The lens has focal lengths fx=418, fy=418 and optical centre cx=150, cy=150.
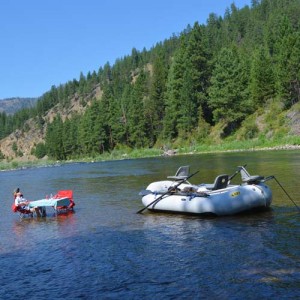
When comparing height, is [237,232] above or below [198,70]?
below

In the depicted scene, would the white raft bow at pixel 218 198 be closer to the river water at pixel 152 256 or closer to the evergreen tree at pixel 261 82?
the river water at pixel 152 256

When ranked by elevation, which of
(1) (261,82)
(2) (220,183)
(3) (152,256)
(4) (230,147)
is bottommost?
(3) (152,256)

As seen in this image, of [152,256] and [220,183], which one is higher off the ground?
[220,183]

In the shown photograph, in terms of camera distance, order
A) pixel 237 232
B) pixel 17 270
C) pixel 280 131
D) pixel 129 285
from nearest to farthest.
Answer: pixel 129 285 → pixel 17 270 → pixel 237 232 → pixel 280 131

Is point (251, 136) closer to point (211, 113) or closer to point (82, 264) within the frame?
point (211, 113)

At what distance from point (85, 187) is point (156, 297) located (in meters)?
26.6

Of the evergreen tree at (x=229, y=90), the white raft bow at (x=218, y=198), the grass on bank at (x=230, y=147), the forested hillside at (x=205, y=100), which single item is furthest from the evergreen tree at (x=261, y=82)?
the white raft bow at (x=218, y=198)

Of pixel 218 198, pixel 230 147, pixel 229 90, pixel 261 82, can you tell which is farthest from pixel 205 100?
pixel 218 198

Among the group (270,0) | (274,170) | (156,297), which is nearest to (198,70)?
(274,170)

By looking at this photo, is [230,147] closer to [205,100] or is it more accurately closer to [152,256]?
[205,100]

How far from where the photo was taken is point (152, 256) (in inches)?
539

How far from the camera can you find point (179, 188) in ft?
72.9

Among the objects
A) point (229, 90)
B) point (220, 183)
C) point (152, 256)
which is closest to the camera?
point (152, 256)

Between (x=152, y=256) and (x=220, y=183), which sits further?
(x=220, y=183)
